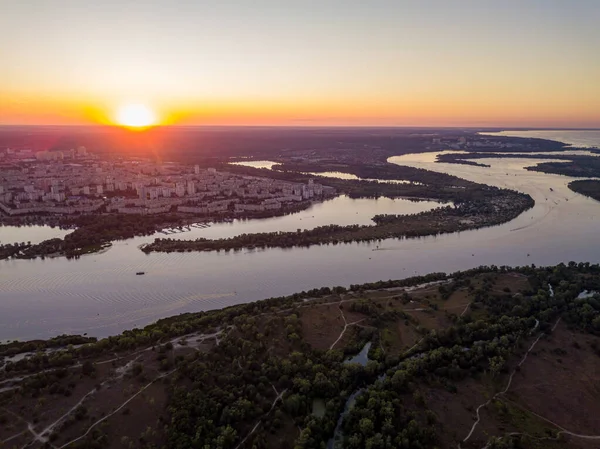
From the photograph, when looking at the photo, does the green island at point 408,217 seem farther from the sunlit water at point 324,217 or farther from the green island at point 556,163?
the green island at point 556,163

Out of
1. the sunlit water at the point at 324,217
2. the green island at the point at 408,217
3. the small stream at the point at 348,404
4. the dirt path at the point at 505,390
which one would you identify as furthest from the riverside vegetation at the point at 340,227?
the dirt path at the point at 505,390

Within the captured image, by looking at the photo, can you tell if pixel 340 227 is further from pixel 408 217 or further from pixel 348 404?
pixel 348 404

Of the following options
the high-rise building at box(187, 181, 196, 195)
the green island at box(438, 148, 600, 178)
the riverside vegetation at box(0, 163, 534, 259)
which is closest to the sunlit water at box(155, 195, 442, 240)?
Result: the riverside vegetation at box(0, 163, 534, 259)

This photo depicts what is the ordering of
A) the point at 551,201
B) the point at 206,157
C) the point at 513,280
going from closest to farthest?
the point at 513,280, the point at 551,201, the point at 206,157

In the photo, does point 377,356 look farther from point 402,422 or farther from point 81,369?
point 81,369

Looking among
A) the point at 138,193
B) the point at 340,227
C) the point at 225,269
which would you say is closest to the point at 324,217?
the point at 340,227

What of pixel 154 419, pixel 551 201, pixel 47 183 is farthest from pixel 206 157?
pixel 154 419
